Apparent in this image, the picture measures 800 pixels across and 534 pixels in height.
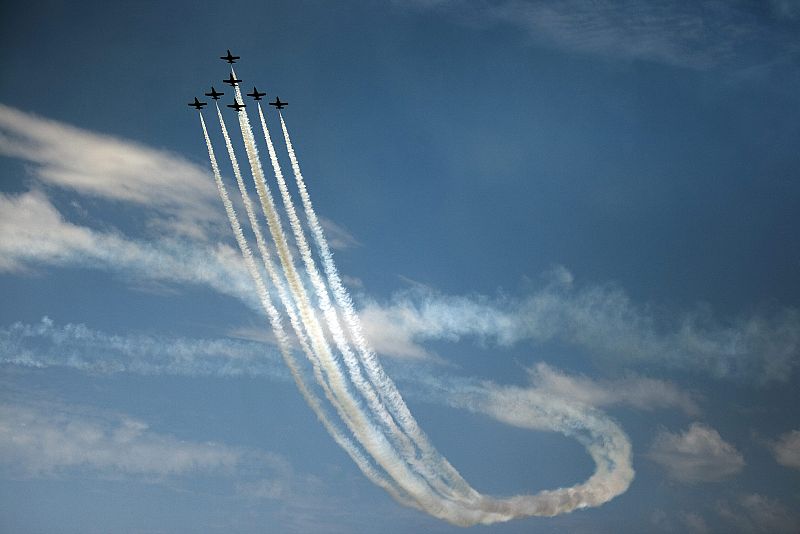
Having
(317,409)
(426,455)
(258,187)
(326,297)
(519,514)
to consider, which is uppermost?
(258,187)

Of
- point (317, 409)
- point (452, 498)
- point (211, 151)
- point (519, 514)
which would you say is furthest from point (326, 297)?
point (519, 514)

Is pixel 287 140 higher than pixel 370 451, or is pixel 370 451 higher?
pixel 287 140

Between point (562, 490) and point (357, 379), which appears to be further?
point (562, 490)

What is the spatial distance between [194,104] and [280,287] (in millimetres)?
27843

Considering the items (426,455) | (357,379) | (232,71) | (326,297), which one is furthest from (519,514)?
(232,71)

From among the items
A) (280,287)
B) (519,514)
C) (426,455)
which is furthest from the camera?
(519,514)

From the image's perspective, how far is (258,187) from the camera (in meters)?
93.2

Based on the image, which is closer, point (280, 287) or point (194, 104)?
point (280, 287)

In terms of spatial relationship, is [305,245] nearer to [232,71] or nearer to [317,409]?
[317,409]

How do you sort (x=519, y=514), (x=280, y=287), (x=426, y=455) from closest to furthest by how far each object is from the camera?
1. (x=280, y=287)
2. (x=426, y=455)
3. (x=519, y=514)

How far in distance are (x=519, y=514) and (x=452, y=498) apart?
391 inches

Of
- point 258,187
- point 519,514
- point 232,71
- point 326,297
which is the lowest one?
point 519,514

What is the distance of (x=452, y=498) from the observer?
331 ft

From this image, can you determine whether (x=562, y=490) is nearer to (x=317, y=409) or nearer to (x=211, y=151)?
(x=317, y=409)
